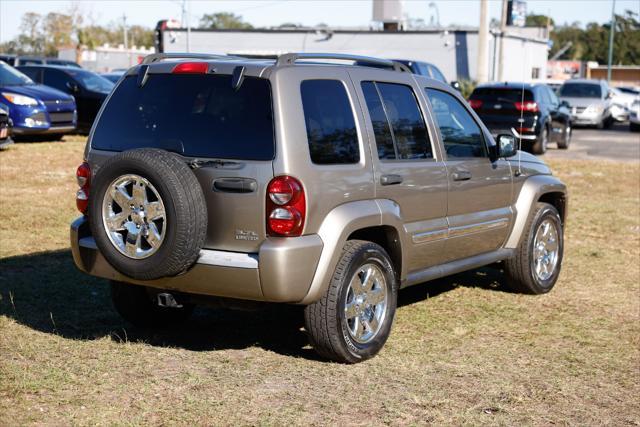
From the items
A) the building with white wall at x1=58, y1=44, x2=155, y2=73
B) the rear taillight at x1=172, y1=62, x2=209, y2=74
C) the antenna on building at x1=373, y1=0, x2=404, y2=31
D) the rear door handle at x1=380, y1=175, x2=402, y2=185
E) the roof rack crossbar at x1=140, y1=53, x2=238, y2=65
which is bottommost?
the rear door handle at x1=380, y1=175, x2=402, y2=185

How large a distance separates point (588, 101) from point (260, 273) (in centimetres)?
3057

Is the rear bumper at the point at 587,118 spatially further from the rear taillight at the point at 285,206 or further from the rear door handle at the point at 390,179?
the rear taillight at the point at 285,206

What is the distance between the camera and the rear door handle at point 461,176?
6.90m

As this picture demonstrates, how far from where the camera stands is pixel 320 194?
18.2 feet

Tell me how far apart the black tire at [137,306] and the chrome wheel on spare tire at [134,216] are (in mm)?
939

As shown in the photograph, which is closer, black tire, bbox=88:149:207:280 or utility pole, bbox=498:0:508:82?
black tire, bbox=88:149:207:280

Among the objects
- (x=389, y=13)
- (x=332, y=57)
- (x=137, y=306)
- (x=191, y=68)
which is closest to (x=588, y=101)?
(x=389, y=13)

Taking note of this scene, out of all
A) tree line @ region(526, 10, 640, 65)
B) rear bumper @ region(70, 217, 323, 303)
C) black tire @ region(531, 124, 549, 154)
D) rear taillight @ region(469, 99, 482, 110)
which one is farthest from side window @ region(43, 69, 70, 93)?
tree line @ region(526, 10, 640, 65)

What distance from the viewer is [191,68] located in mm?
5883

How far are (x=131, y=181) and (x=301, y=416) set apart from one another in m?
1.67

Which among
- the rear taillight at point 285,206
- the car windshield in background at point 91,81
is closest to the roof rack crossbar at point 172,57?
the rear taillight at point 285,206

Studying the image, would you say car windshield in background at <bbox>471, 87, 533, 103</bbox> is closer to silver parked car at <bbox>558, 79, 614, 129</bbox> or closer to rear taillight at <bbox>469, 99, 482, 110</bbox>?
rear taillight at <bbox>469, 99, 482, 110</bbox>

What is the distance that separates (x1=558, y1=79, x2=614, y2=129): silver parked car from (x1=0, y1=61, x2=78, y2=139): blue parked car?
1939cm

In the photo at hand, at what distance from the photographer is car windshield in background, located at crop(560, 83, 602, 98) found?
34.6 m
